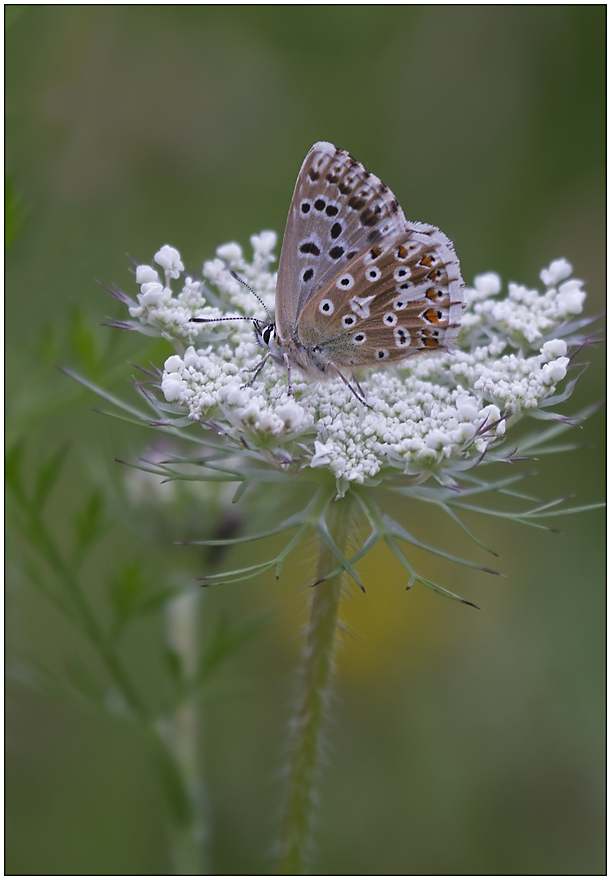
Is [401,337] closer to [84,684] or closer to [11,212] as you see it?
[11,212]

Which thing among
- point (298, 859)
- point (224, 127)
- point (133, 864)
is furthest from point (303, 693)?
point (224, 127)

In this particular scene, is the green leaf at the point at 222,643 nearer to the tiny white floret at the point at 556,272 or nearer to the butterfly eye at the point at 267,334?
the butterfly eye at the point at 267,334

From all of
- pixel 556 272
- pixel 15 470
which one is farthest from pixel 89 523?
pixel 556 272

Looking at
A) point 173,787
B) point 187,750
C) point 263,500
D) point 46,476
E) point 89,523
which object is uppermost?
point 263,500

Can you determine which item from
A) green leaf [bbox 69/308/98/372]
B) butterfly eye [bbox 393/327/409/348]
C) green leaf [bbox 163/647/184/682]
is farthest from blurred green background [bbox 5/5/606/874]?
butterfly eye [bbox 393/327/409/348]

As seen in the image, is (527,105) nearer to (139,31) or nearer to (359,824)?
(139,31)

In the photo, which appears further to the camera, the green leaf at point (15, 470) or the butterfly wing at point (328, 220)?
the green leaf at point (15, 470)

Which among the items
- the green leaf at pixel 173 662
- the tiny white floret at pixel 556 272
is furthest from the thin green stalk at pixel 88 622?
the tiny white floret at pixel 556 272

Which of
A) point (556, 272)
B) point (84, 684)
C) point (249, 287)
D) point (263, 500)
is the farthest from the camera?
point (263, 500)
